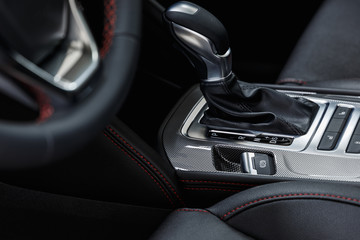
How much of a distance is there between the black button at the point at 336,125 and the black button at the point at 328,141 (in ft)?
0.03

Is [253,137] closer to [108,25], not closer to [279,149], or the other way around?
[279,149]

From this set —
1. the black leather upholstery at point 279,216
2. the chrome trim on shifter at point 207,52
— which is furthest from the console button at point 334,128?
the chrome trim on shifter at point 207,52

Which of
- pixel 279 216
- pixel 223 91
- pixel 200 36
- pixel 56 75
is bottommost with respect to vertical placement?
pixel 279 216

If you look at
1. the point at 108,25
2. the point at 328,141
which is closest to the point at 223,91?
the point at 328,141

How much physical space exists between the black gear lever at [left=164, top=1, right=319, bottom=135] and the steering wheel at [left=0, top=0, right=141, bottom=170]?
0.33m

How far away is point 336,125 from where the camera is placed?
102cm

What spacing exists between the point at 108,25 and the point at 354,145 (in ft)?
1.84

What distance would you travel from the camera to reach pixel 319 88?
3.76 ft

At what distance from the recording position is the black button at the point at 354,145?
0.97 metres

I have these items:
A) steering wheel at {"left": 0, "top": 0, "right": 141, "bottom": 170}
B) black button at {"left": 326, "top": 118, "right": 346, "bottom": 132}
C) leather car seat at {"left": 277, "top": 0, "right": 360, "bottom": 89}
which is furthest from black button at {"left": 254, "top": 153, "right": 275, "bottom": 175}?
steering wheel at {"left": 0, "top": 0, "right": 141, "bottom": 170}

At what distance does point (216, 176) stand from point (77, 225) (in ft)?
0.88

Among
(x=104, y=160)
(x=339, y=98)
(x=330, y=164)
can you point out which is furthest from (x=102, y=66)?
(x=339, y=98)

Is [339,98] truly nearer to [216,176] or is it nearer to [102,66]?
[216,176]

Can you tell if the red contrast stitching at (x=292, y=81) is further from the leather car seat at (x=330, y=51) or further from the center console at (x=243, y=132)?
the center console at (x=243, y=132)
